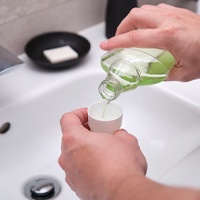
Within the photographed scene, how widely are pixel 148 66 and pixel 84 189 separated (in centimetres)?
23

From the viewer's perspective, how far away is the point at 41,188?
762 mm

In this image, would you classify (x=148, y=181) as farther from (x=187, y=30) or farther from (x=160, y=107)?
(x=160, y=107)

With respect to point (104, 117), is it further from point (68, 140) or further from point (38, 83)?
point (38, 83)

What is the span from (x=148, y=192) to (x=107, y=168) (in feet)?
0.17

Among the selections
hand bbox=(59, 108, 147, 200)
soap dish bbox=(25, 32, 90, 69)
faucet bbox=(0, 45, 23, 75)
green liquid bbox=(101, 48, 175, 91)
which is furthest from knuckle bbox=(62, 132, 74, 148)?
soap dish bbox=(25, 32, 90, 69)

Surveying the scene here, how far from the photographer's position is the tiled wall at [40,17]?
853mm

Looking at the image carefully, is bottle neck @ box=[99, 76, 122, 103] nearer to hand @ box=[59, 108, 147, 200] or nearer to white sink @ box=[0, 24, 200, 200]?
hand @ box=[59, 108, 147, 200]

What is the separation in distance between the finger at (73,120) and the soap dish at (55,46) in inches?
11.6

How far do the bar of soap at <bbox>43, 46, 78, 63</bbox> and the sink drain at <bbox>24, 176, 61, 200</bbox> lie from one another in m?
0.24

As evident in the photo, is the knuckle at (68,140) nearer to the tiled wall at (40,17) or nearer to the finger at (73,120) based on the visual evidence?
the finger at (73,120)

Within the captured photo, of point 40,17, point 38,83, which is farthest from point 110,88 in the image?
point 40,17

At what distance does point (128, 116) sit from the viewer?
883 millimetres

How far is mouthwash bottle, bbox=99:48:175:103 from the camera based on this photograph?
570mm

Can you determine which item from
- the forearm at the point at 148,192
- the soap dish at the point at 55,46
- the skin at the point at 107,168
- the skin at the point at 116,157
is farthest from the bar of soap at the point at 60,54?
the forearm at the point at 148,192
